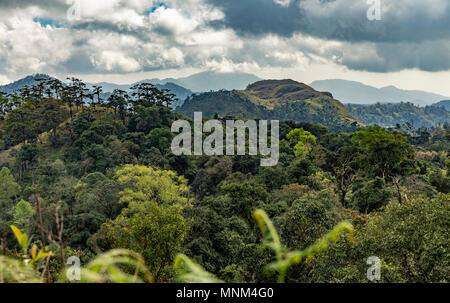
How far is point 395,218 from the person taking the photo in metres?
10.5

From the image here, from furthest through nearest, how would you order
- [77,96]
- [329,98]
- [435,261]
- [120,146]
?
1. [329,98]
2. [77,96]
3. [120,146]
4. [435,261]

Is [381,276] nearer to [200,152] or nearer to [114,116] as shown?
[200,152]

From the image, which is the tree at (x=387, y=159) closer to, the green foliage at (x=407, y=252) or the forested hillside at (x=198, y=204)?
the forested hillside at (x=198, y=204)

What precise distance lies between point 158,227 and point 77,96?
59.5 m

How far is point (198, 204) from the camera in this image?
26688mm

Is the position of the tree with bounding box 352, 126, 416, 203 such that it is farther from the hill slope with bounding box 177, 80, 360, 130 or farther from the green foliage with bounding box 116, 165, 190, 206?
the hill slope with bounding box 177, 80, 360, 130

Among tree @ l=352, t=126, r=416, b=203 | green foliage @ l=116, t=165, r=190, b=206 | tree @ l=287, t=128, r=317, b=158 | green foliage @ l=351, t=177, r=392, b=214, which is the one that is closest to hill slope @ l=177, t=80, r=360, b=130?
tree @ l=287, t=128, r=317, b=158

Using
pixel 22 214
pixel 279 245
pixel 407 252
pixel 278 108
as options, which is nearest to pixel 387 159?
pixel 407 252

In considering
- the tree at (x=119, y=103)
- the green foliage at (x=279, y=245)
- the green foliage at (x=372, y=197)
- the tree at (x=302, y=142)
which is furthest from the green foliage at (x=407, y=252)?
the tree at (x=119, y=103)

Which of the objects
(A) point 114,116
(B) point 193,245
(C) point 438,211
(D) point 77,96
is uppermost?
(D) point 77,96

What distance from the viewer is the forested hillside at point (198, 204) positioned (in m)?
6.40

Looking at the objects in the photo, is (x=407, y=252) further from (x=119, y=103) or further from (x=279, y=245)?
(x=119, y=103)

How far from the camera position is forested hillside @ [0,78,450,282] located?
6.40 meters

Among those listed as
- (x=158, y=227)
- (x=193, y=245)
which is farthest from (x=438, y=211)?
(x=193, y=245)
